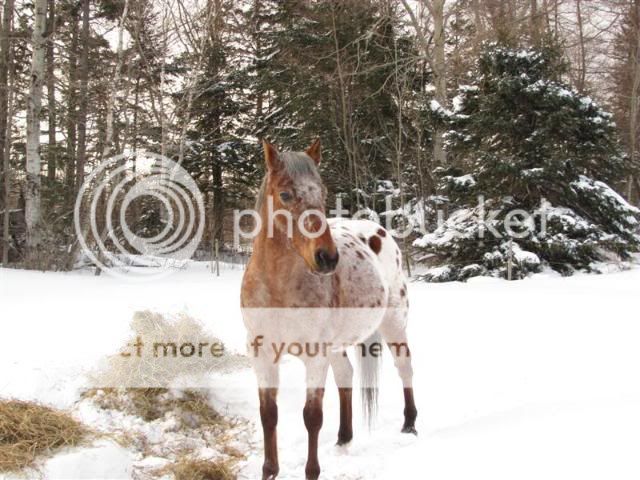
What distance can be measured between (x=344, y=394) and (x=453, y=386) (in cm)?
124

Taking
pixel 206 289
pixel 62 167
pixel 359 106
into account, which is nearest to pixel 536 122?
pixel 359 106

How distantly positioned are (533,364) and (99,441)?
3.62m

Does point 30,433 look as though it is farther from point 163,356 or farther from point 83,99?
point 83,99

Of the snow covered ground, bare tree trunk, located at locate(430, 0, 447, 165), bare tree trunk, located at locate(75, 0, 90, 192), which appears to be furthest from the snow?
bare tree trunk, located at locate(430, 0, 447, 165)

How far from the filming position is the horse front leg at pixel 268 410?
291 centimetres

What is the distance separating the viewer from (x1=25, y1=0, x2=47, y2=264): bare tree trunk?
10383mm

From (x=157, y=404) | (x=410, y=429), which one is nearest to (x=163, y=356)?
(x=157, y=404)

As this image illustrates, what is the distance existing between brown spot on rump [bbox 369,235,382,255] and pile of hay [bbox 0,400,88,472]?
95.2 inches

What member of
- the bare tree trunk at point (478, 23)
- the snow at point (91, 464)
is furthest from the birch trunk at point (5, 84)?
the bare tree trunk at point (478, 23)

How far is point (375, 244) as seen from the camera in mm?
4059

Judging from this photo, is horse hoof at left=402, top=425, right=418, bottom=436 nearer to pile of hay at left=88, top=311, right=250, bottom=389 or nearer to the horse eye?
→ pile of hay at left=88, top=311, right=250, bottom=389

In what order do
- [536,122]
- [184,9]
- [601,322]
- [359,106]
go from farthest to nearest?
[359,106]
[184,9]
[536,122]
[601,322]

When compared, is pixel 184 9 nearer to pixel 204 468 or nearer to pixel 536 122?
pixel 536 122

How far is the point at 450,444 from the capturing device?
3.12 meters
